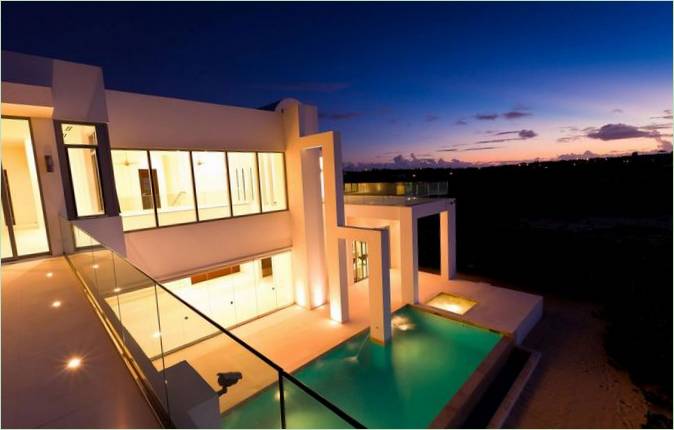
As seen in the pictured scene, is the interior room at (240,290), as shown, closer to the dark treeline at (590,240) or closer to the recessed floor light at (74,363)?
the recessed floor light at (74,363)

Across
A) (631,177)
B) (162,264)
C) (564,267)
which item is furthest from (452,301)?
(631,177)

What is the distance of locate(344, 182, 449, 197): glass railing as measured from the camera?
13055 mm

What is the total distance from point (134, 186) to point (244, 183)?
12.1 ft

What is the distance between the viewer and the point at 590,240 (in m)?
16.0

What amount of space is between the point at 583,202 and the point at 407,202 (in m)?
23.1

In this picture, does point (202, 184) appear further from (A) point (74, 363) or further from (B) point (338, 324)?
(A) point (74, 363)

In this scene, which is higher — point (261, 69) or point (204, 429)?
point (261, 69)

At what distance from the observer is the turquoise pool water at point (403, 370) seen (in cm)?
613

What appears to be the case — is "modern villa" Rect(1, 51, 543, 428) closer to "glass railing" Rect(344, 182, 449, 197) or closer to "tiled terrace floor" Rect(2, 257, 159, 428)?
"tiled terrace floor" Rect(2, 257, 159, 428)

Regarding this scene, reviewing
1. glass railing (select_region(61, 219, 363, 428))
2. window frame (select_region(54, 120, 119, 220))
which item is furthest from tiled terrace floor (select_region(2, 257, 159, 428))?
window frame (select_region(54, 120, 119, 220))

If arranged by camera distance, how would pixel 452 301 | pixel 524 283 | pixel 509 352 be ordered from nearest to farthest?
pixel 509 352 < pixel 452 301 < pixel 524 283

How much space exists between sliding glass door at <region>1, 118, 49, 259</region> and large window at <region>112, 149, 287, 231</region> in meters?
2.00

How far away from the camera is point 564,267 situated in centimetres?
1353

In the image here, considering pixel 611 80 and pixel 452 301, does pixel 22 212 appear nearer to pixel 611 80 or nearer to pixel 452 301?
pixel 452 301
